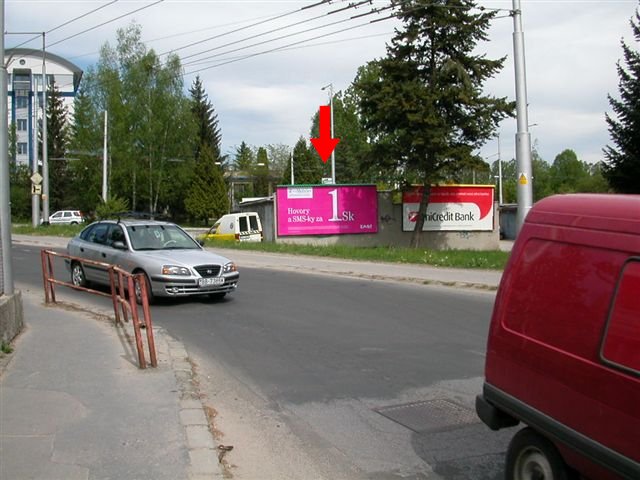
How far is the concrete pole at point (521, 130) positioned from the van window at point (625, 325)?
13.4 metres

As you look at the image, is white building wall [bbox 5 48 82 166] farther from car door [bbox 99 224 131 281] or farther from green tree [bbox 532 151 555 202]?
car door [bbox 99 224 131 281]

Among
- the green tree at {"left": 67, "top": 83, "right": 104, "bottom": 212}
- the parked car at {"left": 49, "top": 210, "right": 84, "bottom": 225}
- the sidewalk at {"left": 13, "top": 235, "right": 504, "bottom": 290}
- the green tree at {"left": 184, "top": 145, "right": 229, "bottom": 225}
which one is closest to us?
the sidewalk at {"left": 13, "top": 235, "right": 504, "bottom": 290}

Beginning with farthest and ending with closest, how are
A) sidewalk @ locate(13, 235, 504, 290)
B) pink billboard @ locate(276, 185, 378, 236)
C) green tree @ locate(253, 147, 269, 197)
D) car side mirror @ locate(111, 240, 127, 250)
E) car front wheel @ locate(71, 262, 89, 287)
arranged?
green tree @ locate(253, 147, 269, 197) < pink billboard @ locate(276, 185, 378, 236) < sidewalk @ locate(13, 235, 504, 290) < car front wheel @ locate(71, 262, 89, 287) < car side mirror @ locate(111, 240, 127, 250)

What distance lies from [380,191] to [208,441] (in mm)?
28741

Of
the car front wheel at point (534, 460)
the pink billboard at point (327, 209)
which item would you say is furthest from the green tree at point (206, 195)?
the car front wheel at point (534, 460)

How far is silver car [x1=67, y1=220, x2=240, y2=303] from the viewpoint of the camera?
1216 cm

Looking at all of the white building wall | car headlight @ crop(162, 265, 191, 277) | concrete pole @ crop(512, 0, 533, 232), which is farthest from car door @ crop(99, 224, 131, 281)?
the white building wall

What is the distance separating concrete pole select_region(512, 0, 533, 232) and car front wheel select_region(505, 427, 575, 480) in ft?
42.2

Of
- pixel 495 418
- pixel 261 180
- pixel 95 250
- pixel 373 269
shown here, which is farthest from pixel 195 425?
pixel 261 180

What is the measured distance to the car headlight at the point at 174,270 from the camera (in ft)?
39.8

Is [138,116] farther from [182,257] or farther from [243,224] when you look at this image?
[182,257]

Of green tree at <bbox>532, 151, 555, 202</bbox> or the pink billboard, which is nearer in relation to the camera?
the pink billboard

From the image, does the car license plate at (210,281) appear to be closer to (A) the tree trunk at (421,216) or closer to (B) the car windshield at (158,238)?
(B) the car windshield at (158,238)

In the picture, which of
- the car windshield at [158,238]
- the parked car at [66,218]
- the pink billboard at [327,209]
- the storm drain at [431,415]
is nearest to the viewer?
the storm drain at [431,415]
